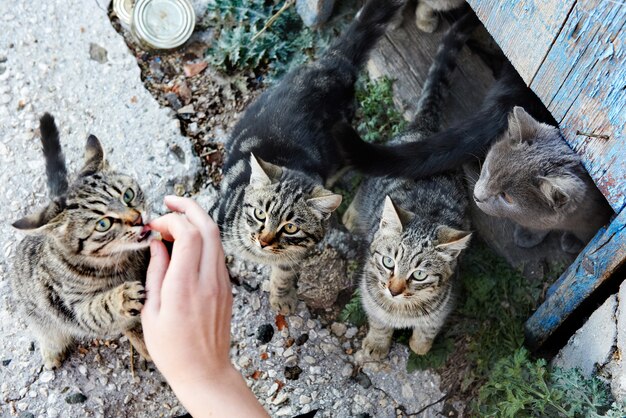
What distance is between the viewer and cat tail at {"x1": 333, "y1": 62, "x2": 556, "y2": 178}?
2703mm

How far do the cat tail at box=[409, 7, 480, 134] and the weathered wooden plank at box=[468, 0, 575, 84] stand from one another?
61cm

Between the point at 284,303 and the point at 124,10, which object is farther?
the point at 124,10

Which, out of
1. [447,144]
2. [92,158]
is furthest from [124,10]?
[447,144]

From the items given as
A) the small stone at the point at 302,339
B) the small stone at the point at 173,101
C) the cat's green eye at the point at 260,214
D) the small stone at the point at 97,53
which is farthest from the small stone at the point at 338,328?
the small stone at the point at 97,53

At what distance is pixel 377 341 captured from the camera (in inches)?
118

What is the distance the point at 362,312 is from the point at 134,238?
130cm

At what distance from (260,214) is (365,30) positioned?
1.20 meters

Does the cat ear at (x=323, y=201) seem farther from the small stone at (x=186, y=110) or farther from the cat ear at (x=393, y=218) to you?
the small stone at (x=186, y=110)

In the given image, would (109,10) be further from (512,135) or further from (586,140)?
(586,140)

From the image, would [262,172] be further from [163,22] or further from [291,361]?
[163,22]

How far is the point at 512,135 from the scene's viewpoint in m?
2.68

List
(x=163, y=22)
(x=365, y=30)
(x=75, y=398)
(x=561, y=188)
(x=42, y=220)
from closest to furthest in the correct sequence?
(x=42, y=220)
(x=561, y=188)
(x=75, y=398)
(x=365, y=30)
(x=163, y=22)

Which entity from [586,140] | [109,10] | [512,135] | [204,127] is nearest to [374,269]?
[512,135]

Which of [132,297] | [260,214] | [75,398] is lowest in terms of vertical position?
[75,398]
